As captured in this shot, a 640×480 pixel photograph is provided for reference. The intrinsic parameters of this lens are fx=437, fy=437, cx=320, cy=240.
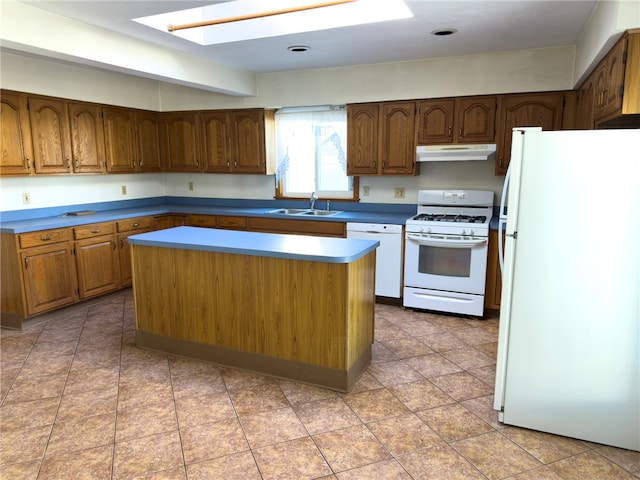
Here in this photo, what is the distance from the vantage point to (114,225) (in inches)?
179

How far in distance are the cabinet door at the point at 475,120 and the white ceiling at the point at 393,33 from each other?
45cm

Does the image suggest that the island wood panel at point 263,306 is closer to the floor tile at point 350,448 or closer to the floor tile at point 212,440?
the floor tile at point 350,448

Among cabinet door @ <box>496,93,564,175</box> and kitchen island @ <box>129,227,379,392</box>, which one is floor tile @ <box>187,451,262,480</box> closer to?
kitchen island @ <box>129,227,379,392</box>

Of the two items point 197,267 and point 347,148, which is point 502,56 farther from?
point 197,267

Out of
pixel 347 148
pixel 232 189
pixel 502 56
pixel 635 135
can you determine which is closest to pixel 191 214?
pixel 232 189

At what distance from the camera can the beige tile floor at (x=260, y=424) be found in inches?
81.0

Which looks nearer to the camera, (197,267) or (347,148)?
(197,267)

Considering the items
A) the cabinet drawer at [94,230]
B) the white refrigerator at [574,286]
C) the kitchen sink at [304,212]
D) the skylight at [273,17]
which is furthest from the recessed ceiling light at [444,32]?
the cabinet drawer at [94,230]

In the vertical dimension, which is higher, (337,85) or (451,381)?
(337,85)

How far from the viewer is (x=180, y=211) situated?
5195mm

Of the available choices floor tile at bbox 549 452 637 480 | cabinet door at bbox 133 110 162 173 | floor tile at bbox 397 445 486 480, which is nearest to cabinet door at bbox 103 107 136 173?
cabinet door at bbox 133 110 162 173

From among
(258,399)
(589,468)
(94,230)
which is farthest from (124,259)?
(589,468)

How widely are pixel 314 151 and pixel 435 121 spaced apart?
4.70ft

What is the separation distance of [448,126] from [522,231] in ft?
7.57
